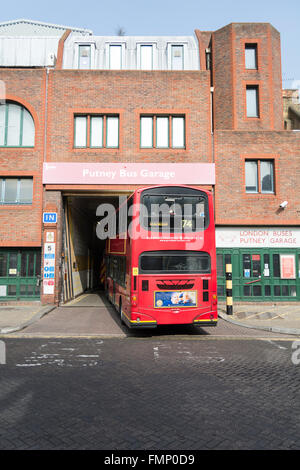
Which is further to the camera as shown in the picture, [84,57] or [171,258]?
[84,57]

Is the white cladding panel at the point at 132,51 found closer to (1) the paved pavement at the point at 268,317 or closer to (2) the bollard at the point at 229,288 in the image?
(2) the bollard at the point at 229,288

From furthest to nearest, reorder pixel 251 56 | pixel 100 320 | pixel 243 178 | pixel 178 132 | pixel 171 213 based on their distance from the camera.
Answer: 1. pixel 251 56
2. pixel 178 132
3. pixel 243 178
4. pixel 100 320
5. pixel 171 213

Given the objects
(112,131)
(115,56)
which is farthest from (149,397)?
(115,56)

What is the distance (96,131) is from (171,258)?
9.39m

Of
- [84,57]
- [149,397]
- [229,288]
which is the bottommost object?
[149,397]

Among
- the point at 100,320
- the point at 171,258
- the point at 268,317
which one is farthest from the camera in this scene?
the point at 268,317

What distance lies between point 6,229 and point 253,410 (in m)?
13.6

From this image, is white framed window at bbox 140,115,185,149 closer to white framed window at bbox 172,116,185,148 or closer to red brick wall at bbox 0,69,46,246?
white framed window at bbox 172,116,185,148

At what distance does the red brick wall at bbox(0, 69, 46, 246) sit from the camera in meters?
15.5

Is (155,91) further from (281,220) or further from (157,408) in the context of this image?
(157,408)

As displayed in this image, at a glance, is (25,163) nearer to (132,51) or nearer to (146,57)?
(132,51)

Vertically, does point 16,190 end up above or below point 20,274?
above

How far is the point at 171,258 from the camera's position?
9.45 metres

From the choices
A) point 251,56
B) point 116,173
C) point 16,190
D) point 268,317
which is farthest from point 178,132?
point 268,317
